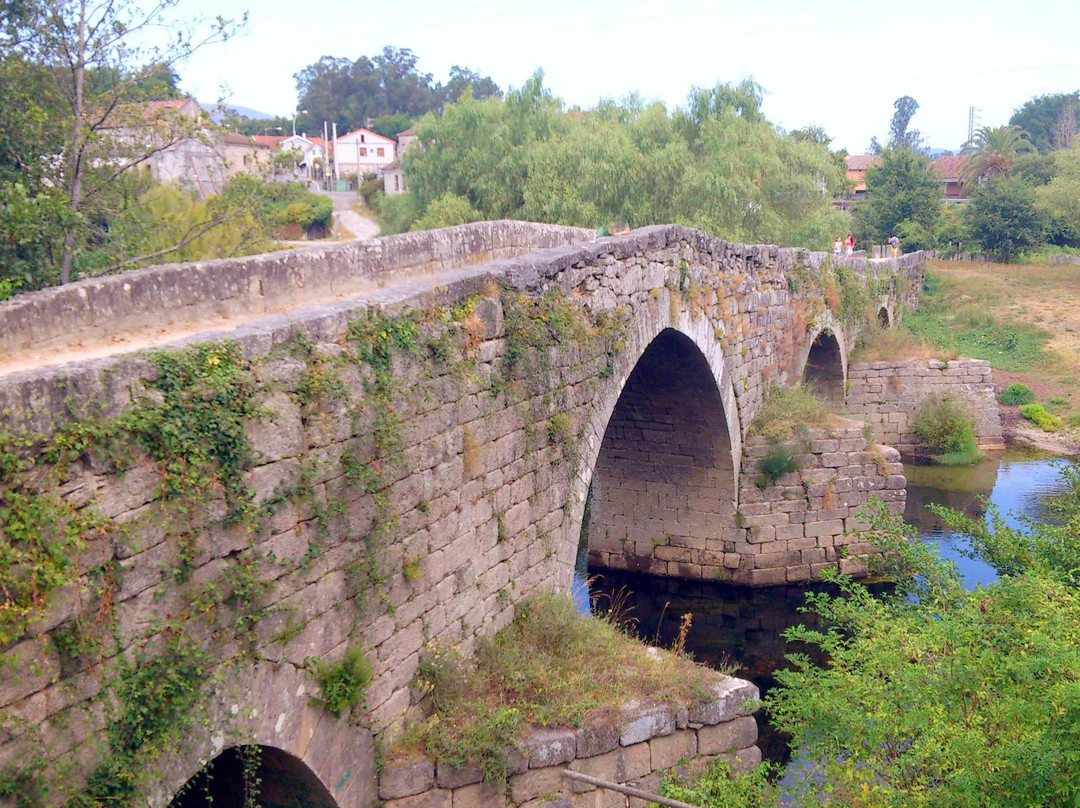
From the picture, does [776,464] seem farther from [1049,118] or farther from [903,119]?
[903,119]

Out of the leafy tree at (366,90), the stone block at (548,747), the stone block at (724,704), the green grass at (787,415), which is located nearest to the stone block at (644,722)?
the stone block at (724,704)

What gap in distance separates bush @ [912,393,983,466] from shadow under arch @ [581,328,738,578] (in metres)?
9.50

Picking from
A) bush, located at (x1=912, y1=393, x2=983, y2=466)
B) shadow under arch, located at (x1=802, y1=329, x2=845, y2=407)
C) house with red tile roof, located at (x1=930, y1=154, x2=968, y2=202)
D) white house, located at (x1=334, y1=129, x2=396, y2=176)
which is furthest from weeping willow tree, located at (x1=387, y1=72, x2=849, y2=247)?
house with red tile roof, located at (x1=930, y1=154, x2=968, y2=202)

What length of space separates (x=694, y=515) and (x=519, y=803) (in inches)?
310

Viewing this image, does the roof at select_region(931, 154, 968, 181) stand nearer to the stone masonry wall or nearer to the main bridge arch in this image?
the stone masonry wall

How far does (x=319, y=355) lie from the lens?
424 centimetres

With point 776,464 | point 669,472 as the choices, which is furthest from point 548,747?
point 776,464

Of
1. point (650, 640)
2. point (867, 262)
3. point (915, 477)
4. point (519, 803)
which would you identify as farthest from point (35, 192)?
point (867, 262)

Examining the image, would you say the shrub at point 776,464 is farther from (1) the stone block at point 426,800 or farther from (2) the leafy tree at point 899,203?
(2) the leafy tree at point 899,203

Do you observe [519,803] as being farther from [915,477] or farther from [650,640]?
[915,477]

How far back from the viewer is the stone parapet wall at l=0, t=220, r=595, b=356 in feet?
14.2

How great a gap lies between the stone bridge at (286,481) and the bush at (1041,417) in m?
16.5

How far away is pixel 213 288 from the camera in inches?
205

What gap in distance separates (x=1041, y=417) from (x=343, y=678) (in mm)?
21785
